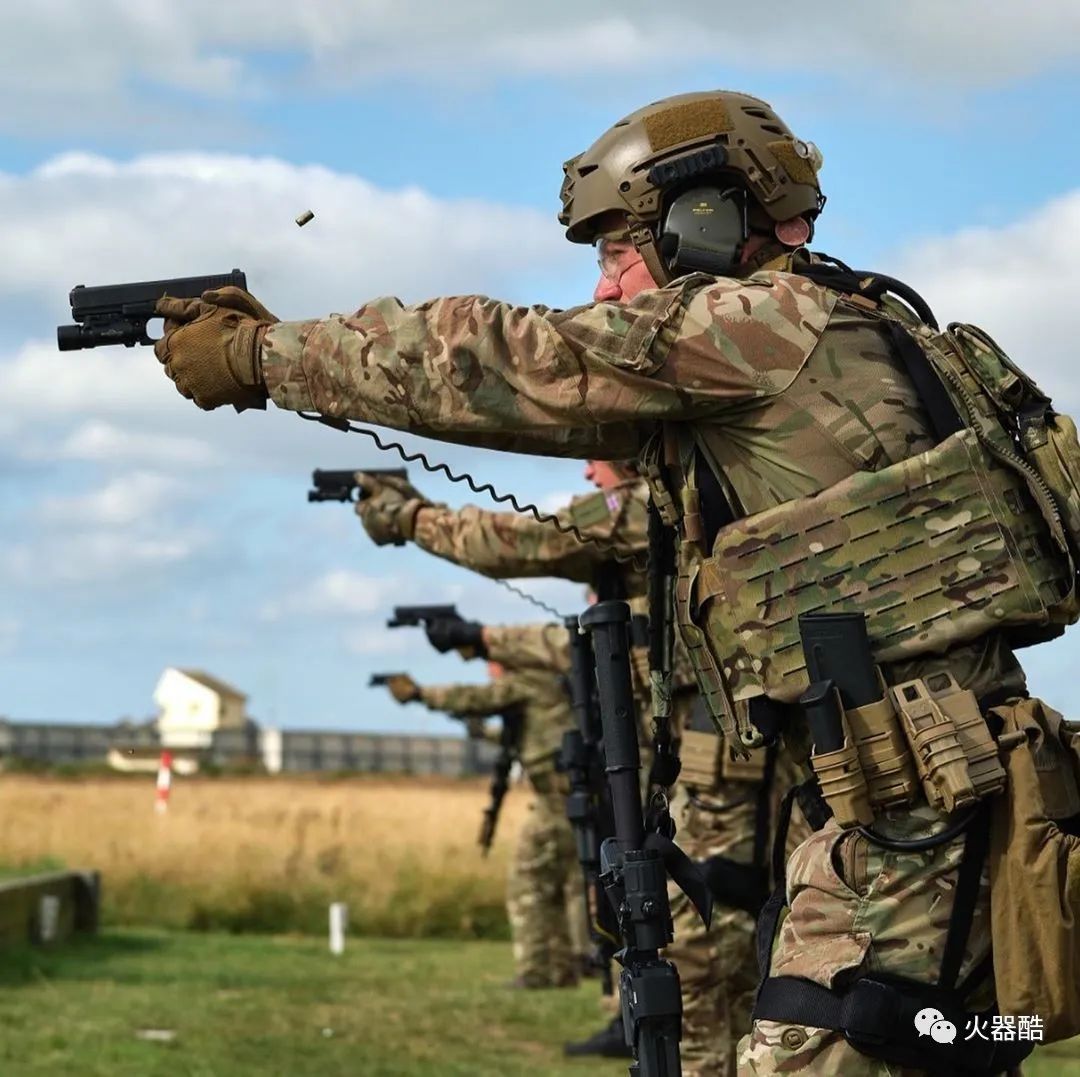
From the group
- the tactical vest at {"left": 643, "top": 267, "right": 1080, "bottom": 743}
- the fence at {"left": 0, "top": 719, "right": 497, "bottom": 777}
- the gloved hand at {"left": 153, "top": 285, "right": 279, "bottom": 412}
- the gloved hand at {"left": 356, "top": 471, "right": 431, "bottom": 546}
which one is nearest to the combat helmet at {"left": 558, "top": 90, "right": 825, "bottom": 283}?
the tactical vest at {"left": 643, "top": 267, "right": 1080, "bottom": 743}

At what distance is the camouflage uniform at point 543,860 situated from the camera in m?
13.4

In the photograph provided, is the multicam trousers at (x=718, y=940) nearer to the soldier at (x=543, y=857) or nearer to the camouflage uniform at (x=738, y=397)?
the camouflage uniform at (x=738, y=397)

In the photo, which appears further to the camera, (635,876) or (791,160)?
(791,160)

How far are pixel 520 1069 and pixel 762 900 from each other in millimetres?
2754

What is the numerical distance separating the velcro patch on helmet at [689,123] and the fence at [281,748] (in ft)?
178

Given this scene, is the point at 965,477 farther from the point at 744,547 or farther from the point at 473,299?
the point at 473,299

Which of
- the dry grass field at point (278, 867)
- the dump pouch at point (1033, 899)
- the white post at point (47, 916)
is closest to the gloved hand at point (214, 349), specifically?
the dump pouch at point (1033, 899)

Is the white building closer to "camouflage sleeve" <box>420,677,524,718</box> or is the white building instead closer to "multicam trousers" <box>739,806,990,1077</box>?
"camouflage sleeve" <box>420,677,524,718</box>

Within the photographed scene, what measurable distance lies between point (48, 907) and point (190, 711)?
52.5 meters

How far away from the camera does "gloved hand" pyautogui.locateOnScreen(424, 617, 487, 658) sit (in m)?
13.4

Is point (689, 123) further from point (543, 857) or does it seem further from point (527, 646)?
point (543, 857)

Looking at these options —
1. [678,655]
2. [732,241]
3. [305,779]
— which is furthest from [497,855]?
[305,779]

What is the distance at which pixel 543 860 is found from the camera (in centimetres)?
1379

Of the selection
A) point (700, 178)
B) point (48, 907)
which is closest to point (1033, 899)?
point (700, 178)
